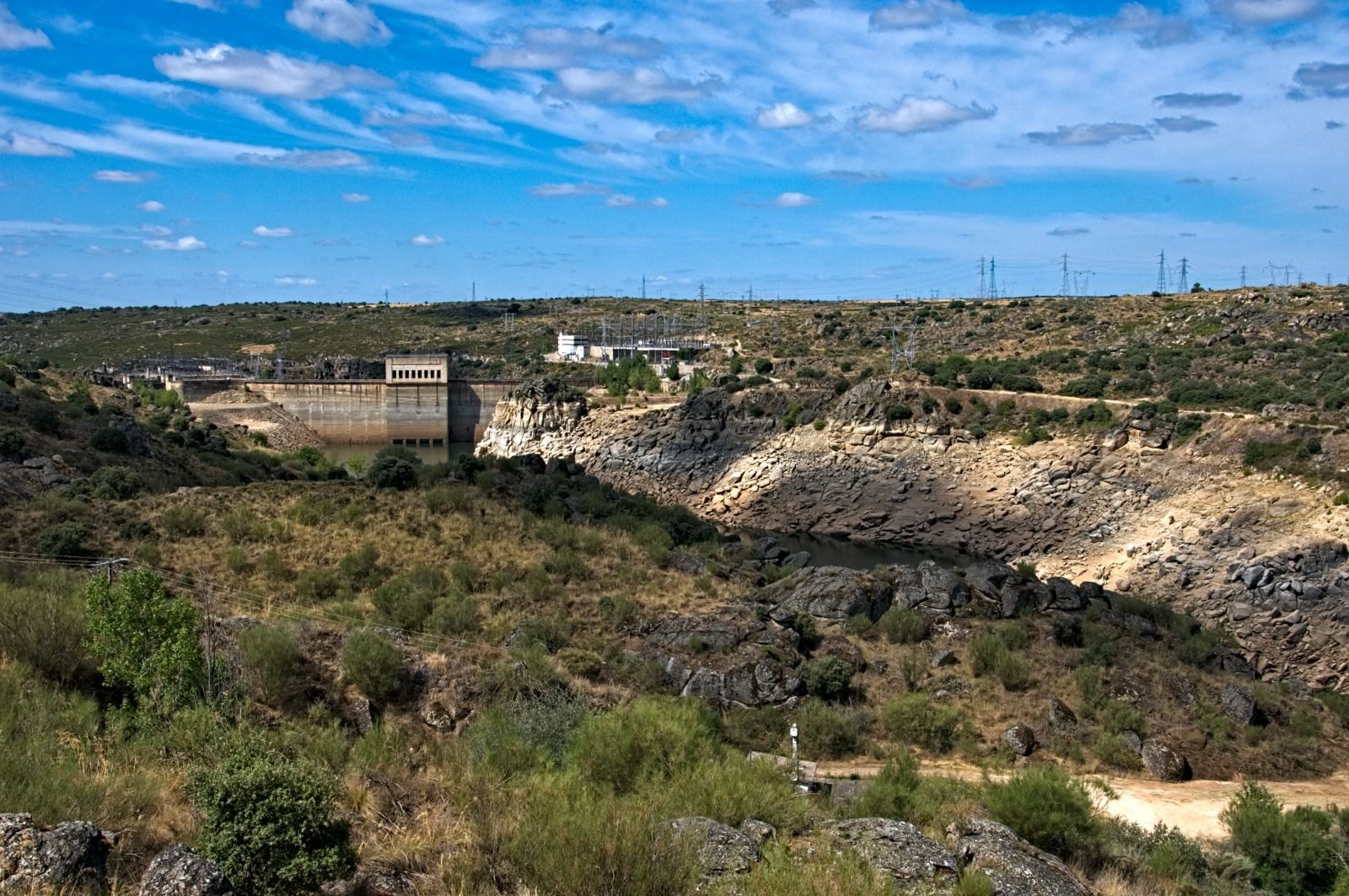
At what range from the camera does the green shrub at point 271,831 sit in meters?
8.31

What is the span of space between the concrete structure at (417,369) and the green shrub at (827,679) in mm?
70574

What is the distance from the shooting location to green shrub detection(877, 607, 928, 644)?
2489cm

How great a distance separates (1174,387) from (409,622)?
44.5 m

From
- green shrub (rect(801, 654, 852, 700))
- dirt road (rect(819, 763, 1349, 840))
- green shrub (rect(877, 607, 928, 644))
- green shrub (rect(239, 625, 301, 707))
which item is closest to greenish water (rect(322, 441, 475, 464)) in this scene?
green shrub (rect(877, 607, 928, 644))

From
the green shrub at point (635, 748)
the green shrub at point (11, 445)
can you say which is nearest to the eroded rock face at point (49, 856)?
the green shrub at point (635, 748)

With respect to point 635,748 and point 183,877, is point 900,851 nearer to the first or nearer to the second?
point 635,748

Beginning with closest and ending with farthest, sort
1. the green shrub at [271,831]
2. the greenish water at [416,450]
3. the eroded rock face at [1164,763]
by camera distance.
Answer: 1. the green shrub at [271,831]
2. the eroded rock face at [1164,763]
3. the greenish water at [416,450]

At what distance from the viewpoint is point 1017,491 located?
4947 centimetres

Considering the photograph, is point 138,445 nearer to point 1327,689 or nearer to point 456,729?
point 456,729

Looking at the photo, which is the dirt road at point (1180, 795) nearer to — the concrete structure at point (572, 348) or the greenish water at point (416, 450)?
the greenish water at point (416, 450)

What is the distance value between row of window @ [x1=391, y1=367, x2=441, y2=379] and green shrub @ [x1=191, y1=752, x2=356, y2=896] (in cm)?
8285

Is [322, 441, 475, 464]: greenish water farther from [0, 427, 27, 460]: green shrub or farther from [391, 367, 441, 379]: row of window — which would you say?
[0, 427, 27, 460]: green shrub

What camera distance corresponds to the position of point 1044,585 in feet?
91.4

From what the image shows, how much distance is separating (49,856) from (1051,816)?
964 cm
